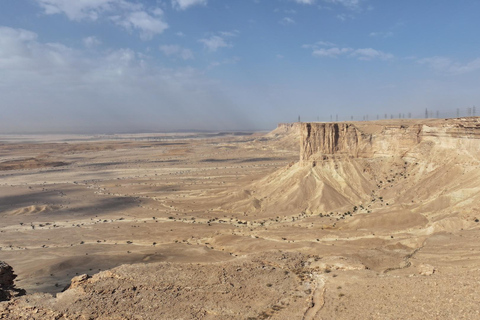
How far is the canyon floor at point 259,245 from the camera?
1622 cm

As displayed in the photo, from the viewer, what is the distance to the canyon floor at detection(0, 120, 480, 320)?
53.2 ft

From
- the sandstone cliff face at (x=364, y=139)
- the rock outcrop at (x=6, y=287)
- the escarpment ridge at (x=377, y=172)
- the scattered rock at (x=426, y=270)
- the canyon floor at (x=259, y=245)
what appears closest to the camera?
the canyon floor at (x=259, y=245)

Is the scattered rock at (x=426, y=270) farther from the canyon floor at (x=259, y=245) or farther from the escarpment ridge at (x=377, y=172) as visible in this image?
the escarpment ridge at (x=377, y=172)

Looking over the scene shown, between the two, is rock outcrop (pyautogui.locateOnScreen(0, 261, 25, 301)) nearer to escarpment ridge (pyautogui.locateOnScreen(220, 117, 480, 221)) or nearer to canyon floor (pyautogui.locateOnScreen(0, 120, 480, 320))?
canyon floor (pyautogui.locateOnScreen(0, 120, 480, 320))

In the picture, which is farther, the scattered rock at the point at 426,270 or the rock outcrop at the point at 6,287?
the scattered rock at the point at 426,270

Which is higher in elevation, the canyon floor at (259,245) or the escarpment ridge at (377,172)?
the escarpment ridge at (377,172)

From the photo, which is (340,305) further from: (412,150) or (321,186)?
(412,150)

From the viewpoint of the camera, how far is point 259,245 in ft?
101

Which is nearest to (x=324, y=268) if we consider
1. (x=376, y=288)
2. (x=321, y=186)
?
(x=376, y=288)

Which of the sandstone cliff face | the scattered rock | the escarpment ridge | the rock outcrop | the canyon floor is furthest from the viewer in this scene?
the sandstone cliff face

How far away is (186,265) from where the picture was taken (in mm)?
21422

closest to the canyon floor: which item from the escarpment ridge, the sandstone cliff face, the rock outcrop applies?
the escarpment ridge

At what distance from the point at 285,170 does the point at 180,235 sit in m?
23.8

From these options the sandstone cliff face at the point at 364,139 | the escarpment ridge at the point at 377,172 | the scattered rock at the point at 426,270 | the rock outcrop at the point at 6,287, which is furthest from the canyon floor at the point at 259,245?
the sandstone cliff face at the point at 364,139
